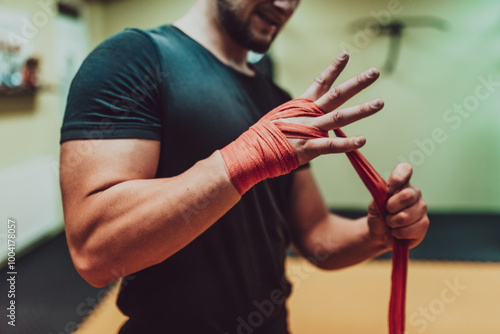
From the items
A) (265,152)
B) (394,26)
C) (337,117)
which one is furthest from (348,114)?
A: (394,26)

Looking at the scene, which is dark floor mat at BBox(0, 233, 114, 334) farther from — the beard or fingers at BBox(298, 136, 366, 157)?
fingers at BBox(298, 136, 366, 157)

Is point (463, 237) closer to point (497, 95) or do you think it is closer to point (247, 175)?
point (497, 95)

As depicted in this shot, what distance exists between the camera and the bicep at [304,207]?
1075mm

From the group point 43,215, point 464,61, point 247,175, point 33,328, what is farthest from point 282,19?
point 464,61

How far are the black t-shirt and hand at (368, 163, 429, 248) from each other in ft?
0.96

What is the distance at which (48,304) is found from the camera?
2.24 metres

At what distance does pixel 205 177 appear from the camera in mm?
590

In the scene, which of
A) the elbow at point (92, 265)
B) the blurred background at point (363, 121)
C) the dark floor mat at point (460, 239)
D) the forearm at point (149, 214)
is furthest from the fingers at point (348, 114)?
the dark floor mat at point (460, 239)

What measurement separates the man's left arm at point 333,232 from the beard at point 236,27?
1.26 ft

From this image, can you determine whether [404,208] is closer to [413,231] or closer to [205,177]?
[413,231]

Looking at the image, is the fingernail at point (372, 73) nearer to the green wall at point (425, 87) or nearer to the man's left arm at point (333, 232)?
the man's left arm at point (333, 232)

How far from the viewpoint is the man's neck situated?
3.01 feet

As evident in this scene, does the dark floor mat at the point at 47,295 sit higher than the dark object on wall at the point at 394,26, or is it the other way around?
the dark object on wall at the point at 394,26

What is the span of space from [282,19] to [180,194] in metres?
0.64
